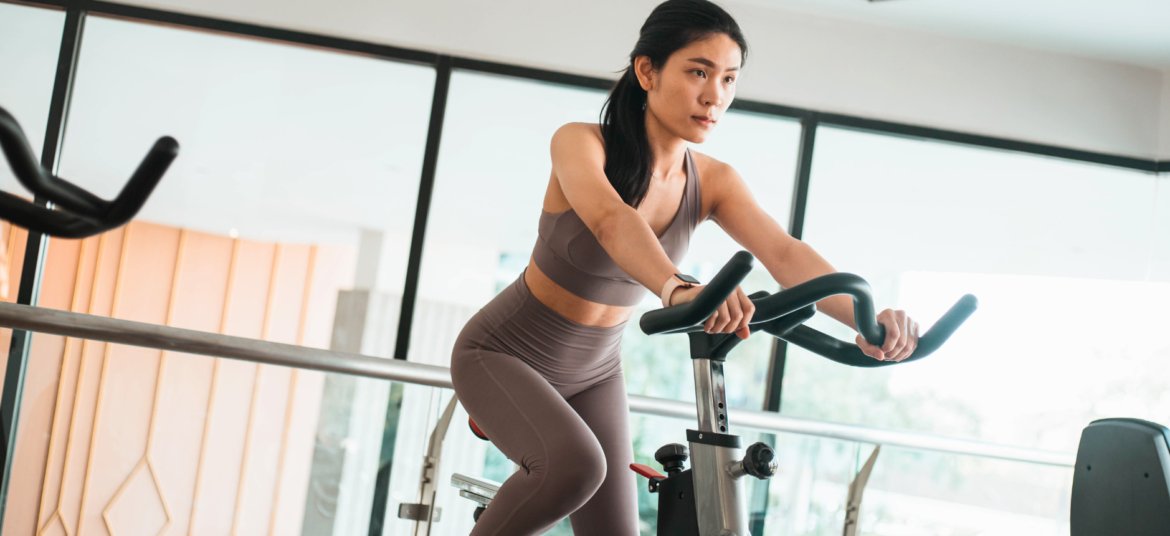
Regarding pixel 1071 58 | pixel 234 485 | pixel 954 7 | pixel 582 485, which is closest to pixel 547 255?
pixel 582 485

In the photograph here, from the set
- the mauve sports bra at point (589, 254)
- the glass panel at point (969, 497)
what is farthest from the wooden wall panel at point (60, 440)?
the glass panel at point (969, 497)

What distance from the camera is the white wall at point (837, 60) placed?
9.20 ft

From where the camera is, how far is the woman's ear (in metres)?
1.39

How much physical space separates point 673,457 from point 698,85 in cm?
60

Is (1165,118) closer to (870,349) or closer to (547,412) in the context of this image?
(870,349)

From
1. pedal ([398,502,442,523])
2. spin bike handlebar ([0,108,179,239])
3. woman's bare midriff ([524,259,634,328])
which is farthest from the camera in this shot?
pedal ([398,502,442,523])

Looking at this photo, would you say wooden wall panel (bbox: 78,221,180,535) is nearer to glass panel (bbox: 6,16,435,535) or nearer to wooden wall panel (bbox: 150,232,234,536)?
wooden wall panel (bbox: 150,232,234,536)

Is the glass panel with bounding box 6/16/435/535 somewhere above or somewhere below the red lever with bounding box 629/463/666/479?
above

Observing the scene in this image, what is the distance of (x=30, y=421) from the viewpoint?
7.59ft

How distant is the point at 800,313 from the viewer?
0.99m

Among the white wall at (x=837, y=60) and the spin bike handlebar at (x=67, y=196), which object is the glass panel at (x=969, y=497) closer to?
the white wall at (x=837, y=60)

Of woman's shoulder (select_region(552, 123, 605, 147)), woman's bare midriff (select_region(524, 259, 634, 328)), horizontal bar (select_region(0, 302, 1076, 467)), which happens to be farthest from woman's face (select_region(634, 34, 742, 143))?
horizontal bar (select_region(0, 302, 1076, 467))

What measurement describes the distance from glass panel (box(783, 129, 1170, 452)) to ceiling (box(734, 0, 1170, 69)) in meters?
0.45

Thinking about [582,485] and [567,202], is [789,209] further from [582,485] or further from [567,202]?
[582,485]
